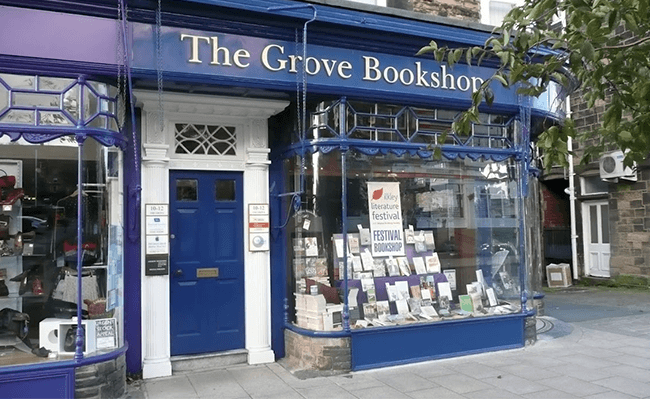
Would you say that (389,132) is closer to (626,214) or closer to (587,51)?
(587,51)

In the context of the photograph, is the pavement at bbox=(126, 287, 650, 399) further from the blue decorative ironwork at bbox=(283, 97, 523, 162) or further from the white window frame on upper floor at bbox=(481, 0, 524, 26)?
the white window frame on upper floor at bbox=(481, 0, 524, 26)

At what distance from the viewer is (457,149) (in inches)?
277

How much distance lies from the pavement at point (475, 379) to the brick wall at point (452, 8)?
4.60m

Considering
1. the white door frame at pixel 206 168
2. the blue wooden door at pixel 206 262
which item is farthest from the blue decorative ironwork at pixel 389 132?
the blue wooden door at pixel 206 262

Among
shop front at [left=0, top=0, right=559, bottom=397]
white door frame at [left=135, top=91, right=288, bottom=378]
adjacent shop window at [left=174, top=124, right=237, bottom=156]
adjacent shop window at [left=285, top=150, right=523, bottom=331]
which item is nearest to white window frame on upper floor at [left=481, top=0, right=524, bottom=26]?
shop front at [left=0, top=0, right=559, bottom=397]

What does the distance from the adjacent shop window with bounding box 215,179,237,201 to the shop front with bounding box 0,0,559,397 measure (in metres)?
0.03

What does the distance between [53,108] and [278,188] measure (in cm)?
273

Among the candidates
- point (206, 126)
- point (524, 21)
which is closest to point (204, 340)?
point (206, 126)

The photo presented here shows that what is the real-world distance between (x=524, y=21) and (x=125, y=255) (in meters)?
4.65

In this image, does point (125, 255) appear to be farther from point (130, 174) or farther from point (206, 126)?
point (206, 126)

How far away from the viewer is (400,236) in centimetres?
719

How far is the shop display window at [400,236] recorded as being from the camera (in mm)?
6602

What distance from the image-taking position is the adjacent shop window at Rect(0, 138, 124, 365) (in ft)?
17.7

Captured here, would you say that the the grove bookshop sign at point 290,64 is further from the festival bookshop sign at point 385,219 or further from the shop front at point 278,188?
the festival bookshop sign at point 385,219
